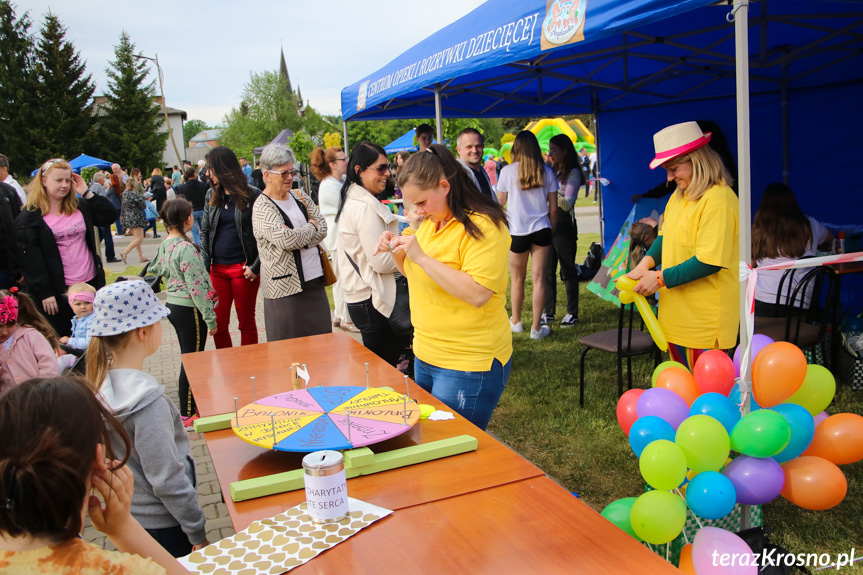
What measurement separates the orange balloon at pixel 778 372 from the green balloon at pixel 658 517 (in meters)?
0.64

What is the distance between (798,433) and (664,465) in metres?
0.61

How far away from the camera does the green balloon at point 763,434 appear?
85.3 inches

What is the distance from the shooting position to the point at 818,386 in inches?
98.9

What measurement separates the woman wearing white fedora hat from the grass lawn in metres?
0.78

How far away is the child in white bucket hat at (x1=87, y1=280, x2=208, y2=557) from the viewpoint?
6.08 feet

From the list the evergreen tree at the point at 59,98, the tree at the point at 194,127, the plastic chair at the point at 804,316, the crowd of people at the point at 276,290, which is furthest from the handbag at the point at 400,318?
the tree at the point at 194,127

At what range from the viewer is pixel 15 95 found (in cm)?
3844

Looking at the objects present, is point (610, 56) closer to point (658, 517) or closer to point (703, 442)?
point (703, 442)

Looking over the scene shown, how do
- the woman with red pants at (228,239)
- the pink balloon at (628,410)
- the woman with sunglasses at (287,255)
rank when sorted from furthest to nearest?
1. the woman with red pants at (228,239)
2. the woman with sunglasses at (287,255)
3. the pink balloon at (628,410)

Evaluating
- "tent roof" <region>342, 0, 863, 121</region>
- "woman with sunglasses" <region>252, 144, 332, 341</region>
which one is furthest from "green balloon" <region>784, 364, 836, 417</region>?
"woman with sunglasses" <region>252, 144, 332, 341</region>

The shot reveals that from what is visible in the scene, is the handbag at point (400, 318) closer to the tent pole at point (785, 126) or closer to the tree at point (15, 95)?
the tent pole at point (785, 126)

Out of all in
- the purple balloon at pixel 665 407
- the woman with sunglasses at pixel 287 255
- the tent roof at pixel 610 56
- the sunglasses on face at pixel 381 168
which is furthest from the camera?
the woman with sunglasses at pixel 287 255

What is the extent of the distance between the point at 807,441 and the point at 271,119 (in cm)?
5323

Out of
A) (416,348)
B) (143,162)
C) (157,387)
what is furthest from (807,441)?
(143,162)
